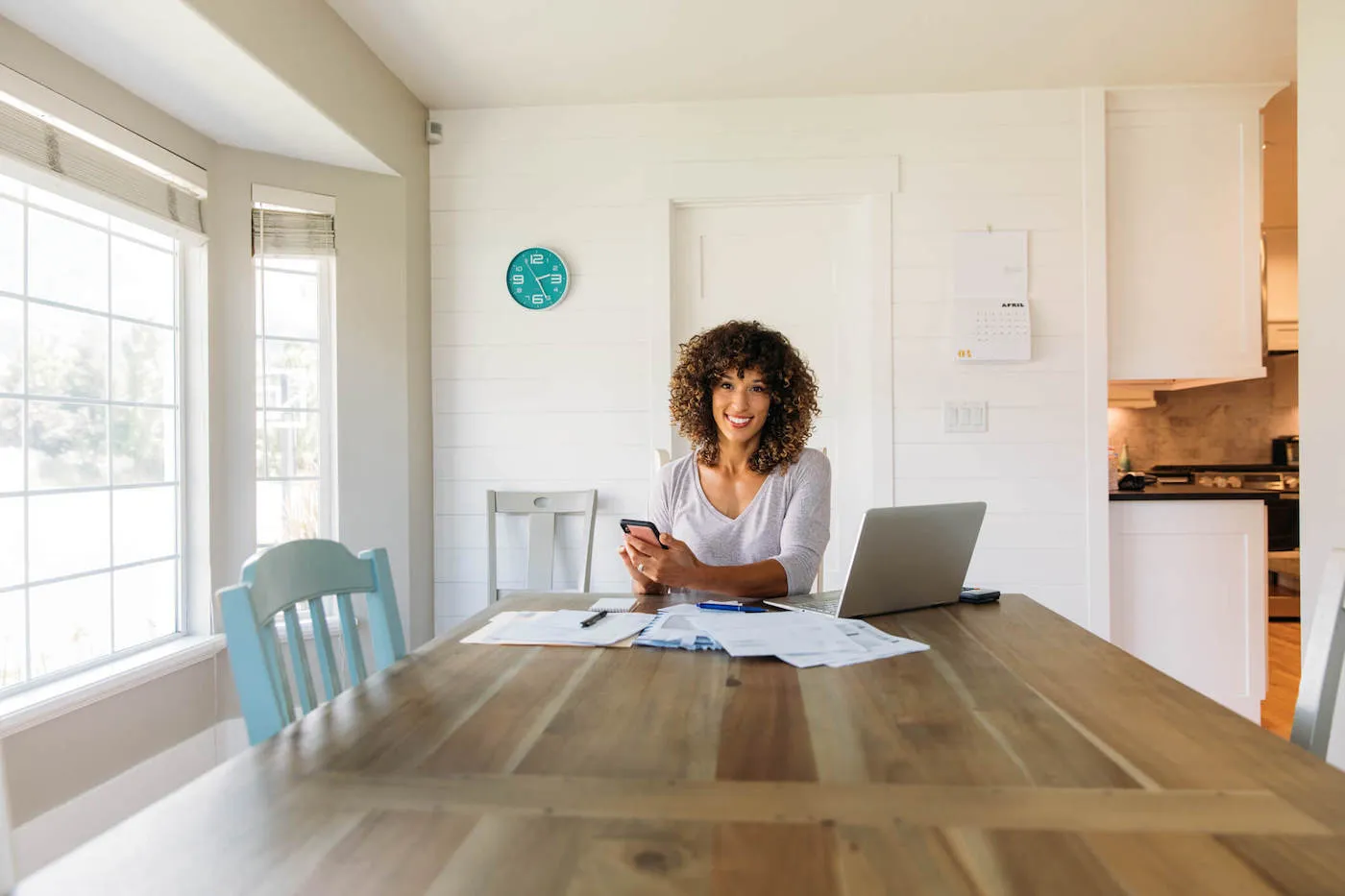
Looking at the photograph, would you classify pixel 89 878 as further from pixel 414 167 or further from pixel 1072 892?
pixel 414 167

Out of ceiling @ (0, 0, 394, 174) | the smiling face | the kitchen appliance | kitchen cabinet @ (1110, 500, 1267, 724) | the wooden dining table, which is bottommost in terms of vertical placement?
kitchen cabinet @ (1110, 500, 1267, 724)

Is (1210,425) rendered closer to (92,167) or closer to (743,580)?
(743,580)

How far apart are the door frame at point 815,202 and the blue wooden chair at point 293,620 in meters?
2.19

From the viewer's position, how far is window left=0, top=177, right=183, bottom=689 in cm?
234

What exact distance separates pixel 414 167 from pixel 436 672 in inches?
111

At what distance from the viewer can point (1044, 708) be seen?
1.06 meters

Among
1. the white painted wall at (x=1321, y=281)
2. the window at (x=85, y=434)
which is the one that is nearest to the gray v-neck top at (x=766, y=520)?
the white painted wall at (x=1321, y=281)

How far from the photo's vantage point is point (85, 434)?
2584mm

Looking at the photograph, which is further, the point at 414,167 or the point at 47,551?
the point at 414,167

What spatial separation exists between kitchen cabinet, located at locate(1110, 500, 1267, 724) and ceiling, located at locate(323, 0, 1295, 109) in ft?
5.62

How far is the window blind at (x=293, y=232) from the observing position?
3163 millimetres

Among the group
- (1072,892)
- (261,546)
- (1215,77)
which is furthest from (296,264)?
(1215,77)

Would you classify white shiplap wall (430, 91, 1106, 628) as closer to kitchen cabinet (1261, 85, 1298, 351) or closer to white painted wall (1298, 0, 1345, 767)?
white painted wall (1298, 0, 1345, 767)

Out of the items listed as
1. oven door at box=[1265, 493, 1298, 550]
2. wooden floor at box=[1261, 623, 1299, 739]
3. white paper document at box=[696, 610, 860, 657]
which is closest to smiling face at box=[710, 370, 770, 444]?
white paper document at box=[696, 610, 860, 657]
